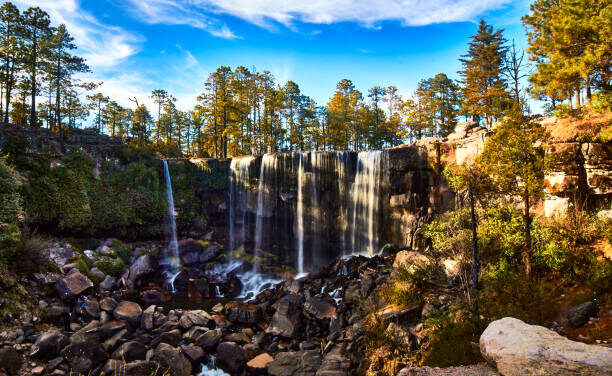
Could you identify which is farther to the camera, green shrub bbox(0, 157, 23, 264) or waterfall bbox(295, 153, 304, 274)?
waterfall bbox(295, 153, 304, 274)

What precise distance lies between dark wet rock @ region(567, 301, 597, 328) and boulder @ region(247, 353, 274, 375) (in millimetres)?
8110

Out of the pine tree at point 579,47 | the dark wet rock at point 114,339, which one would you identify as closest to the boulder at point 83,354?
the dark wet rock at point 114,339

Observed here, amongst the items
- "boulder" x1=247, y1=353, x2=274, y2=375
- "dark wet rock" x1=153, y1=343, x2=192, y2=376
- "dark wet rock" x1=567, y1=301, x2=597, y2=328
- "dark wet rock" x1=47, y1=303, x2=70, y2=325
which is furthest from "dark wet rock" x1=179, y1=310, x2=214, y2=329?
"dark wet rock" x1=567, y1=301, x2=597, y2=328

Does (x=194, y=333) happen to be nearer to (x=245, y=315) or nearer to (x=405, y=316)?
(x=245, y=315)

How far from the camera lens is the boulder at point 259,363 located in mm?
8555

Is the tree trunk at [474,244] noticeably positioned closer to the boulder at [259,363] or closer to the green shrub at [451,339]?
the green shrub at [451,339]

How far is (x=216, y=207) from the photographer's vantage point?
73.5 feet

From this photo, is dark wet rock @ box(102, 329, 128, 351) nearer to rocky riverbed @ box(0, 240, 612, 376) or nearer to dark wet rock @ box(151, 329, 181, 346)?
rocky riverbed @ box(0, 240, 612, 376)

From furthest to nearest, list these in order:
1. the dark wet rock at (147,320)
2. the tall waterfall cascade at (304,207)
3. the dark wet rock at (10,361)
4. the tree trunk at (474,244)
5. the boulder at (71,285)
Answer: the tall waterfall cascade at (304,207) < the boulder at (71,285) < the dark wet rock at (147,320) < the dark wet rock at (10,361) < the tree trunk at (474,244)

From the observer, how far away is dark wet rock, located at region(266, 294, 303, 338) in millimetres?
10320

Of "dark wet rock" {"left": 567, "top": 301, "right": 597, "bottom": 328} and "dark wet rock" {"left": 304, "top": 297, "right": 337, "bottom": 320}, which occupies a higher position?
"dark wet rock" {"left": 567, "top": 301, "right": 597, "bottom": 328}

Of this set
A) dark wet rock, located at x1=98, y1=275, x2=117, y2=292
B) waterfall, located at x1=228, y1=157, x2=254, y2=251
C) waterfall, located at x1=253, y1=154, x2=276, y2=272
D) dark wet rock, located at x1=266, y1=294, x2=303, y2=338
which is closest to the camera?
dark wet rock, located at x1=266, y1=294, x2=303, y2=338

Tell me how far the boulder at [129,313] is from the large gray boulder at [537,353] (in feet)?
40.0

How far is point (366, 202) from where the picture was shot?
17.6 m
